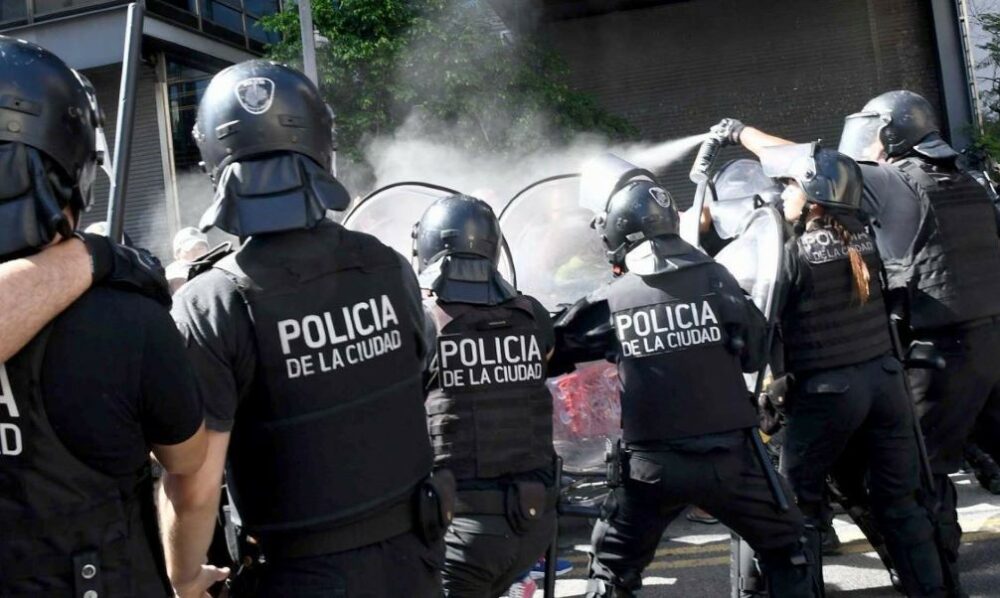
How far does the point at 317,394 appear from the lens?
2418mm

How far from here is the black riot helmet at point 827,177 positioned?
14.9 ft

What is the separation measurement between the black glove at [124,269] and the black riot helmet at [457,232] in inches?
71.7

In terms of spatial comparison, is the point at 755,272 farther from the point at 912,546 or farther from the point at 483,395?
the point at 483,395

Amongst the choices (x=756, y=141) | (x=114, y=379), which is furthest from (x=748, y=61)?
(x=114, y=379)

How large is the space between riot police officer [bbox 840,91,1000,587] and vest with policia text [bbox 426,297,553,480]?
215 cm

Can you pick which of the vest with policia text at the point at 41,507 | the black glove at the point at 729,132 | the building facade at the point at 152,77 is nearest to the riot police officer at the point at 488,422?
the vest with policia text at the point at 41,507

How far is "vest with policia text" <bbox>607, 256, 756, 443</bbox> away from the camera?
3938 mm

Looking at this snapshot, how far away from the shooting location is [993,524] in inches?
233

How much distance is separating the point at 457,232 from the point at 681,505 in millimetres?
1344

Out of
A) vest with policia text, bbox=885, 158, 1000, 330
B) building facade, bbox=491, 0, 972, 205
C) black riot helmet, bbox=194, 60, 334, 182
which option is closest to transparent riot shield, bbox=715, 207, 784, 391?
vest with policia text, bbox=885, 158, 1000, 330

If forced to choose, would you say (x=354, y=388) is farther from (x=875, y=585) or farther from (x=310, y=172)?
(x=875, y=585)

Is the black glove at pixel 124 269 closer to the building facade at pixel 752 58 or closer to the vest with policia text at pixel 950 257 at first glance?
the vest with policia text at pixel 950 257

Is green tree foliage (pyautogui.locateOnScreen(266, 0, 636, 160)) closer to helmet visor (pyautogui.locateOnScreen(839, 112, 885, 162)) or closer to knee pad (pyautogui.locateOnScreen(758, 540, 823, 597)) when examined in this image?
helmet visor (pyautogui.locateOnScreen(839, 112, 885, 162))

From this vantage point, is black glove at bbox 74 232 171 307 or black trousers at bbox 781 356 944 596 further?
black trousers at bbox 781 356 944 596
